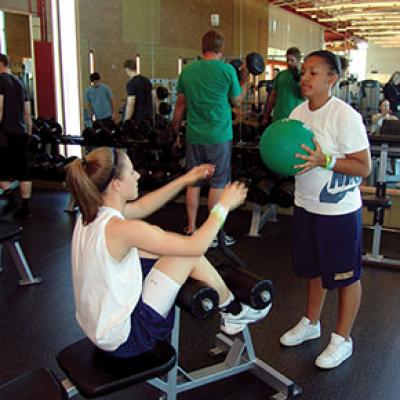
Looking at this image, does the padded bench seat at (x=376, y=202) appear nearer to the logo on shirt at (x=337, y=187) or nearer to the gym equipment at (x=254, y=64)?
the logo on shirt at (x=337, y=187)

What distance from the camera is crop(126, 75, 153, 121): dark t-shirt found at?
484cm

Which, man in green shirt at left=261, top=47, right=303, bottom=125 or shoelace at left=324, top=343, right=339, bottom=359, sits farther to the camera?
man in green shirt at left=261, top=47, right=303, bottom=125

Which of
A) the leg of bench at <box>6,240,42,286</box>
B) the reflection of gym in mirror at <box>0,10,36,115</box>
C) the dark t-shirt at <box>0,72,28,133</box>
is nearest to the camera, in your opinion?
the leg of bench at <box>6,240,42,286</box>

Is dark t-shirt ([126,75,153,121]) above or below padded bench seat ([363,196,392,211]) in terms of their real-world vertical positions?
above

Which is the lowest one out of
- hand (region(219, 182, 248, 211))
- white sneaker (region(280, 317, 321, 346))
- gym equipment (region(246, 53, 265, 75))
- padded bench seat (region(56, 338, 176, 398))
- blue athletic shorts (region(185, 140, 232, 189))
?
white sneaker (region(280, 317, 321, 346))

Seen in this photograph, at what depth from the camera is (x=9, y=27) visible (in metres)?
5.78

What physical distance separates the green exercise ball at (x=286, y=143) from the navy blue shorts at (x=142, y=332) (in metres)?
0.69

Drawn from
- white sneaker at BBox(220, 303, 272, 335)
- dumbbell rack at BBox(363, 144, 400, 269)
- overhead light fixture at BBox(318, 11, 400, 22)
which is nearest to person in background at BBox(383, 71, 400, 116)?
overhead light fixture at BBox(318, 11, 400, 22)

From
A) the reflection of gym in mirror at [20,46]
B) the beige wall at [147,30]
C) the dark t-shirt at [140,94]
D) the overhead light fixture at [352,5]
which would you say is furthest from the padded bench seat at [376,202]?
the reflection of gym in mirror at [20,46]

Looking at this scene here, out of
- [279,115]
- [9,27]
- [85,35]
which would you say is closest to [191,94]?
[279,115]

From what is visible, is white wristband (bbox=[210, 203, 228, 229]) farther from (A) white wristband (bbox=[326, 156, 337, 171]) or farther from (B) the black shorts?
(B) the black shorts

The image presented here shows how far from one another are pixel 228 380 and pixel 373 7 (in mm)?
3577

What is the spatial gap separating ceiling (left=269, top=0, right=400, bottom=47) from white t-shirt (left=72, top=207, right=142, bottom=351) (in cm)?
362

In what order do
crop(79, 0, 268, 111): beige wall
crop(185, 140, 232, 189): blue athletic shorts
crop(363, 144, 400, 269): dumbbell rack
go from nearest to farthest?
1. crop(363, 144, 400, 269): dumbbell rack
2. crop(185, 140, 232, 189): blue athletic shorts
3. crop(79, 0, 268, 111): beige wall
